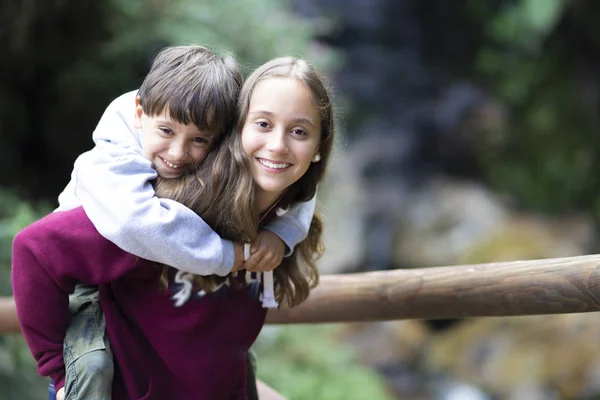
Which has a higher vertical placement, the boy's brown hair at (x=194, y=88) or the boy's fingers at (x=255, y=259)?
the boy's brown hair at (x=194, y=88)

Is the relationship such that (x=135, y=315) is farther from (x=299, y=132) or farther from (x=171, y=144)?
(x=299, y=132)

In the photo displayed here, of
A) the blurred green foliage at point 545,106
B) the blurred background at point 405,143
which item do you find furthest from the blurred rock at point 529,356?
the blurred green foliage at point 545,106

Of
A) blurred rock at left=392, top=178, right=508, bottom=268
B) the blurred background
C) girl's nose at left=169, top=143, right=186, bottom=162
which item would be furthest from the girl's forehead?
blurred rock at left=392, top=178, right=508, bottom=268

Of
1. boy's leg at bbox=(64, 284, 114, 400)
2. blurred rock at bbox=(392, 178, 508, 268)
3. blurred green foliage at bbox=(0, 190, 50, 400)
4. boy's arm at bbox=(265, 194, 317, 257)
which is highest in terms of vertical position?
boy's arm at bbox=(265, 194, 317, 257)

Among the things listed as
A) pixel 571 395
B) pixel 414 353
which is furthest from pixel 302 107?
pixel 414 353

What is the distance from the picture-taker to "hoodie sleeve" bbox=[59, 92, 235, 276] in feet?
3.69

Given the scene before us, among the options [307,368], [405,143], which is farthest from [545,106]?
[307,368]

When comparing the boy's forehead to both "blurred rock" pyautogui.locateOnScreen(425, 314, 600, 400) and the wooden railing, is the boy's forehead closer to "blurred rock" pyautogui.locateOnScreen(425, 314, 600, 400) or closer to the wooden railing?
the wooden railing

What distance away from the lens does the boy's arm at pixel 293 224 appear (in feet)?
4.26

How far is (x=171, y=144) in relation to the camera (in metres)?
1.19

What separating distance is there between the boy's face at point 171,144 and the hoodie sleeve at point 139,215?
2cm

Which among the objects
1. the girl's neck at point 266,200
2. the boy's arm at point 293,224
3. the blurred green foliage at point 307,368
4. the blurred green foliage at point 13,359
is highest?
the girl's neck at point 266,200

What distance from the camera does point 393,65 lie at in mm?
8062

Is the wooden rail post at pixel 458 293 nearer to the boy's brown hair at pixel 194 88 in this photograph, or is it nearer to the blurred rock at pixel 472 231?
the boy's brown hair at pixel 194 88
